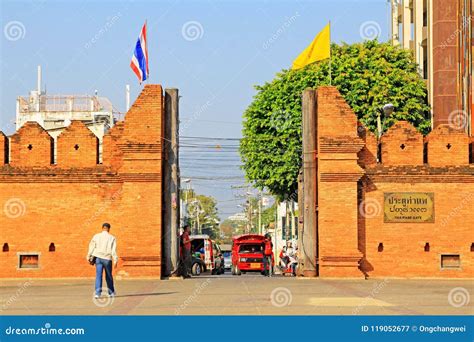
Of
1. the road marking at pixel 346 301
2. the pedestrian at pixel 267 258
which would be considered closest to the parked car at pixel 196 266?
the pedestrian at pixel 267 258

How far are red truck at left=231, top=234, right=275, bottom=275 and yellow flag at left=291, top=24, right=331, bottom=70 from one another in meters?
20.3

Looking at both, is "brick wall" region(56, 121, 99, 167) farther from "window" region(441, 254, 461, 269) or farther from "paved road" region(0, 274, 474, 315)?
"window" region(441, 254, 461, 269)

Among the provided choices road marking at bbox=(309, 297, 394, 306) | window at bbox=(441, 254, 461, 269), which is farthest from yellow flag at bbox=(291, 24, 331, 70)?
road marking at bbox=(309, 297, 394, 306)

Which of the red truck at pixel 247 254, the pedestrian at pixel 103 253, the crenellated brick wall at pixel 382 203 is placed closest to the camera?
Result: the pedestrian at pixel 103 253

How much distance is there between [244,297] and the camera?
21703mm

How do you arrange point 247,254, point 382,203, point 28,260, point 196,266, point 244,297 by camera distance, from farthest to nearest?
point 247,254 → point 196,266 → point 382,203 → point 28,260 → point 244,297

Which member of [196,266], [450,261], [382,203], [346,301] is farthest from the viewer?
[196,266]

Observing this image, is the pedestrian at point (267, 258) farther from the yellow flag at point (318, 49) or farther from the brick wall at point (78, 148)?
the brick wall at point (78, 148)

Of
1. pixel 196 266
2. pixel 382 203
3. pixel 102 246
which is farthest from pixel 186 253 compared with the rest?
pixel 196 266

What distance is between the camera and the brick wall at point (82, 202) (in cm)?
2912

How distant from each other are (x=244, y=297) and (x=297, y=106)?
104 feet

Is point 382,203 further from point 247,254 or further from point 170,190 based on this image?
point 247,254

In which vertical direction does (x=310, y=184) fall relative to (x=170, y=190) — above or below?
above

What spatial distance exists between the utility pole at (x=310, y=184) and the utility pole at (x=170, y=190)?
3.86m
